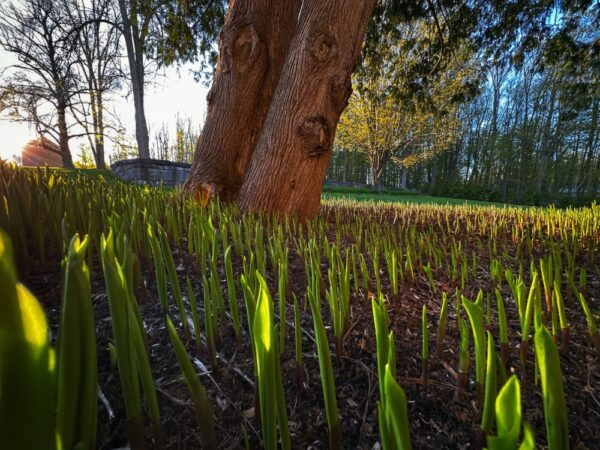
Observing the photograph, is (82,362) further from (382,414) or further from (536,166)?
(536,166)

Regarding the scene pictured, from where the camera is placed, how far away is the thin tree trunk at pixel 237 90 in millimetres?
3107

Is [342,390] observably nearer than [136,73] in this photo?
Yes

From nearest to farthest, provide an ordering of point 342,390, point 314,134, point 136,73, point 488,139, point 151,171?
1. point 342,390
2. point 314,134
3. point 151,171
4. point 136,73
5. point 488,139

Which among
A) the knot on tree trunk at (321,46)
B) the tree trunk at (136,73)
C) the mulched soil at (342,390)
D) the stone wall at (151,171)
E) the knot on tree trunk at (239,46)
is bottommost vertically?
the mulched soil at (342,390)

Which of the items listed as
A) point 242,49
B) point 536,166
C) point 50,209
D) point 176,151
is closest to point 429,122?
point 536,166

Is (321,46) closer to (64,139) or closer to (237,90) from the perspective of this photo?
(237,90)

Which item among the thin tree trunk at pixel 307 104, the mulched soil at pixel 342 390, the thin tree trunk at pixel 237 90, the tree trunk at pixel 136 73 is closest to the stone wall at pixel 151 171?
the tree trunk at pixel 136 73

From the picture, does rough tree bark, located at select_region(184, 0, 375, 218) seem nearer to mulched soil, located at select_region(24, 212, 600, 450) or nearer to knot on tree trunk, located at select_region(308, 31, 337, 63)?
knot on tree trunk, located at select_region(308, 31, 337, 63)

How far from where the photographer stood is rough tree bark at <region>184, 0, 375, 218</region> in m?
2.64

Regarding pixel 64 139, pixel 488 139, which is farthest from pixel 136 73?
pixel 488 139

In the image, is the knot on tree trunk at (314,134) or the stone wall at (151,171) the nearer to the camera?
the knot on tree trunk at (314,134)

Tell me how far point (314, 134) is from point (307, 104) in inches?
11.0

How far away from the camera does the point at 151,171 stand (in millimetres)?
8312

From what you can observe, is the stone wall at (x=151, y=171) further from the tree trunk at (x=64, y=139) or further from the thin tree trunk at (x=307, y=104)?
the tree trunk at (x=64, y=139)
